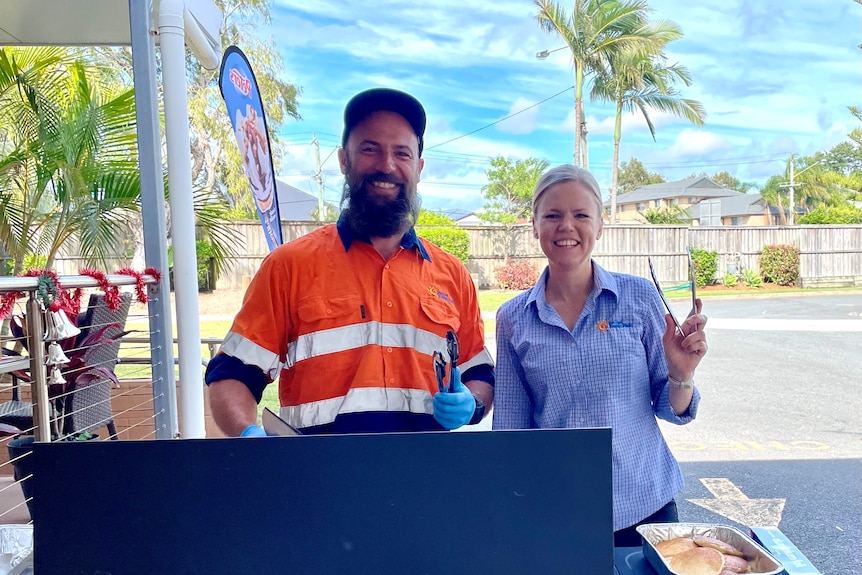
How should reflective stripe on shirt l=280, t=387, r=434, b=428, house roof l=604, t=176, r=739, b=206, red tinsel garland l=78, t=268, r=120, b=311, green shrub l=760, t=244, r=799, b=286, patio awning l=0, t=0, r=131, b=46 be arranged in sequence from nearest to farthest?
reflective stripe on shirt l=280, t=387, r=434, b=428 → red tinsel garland l=78, t=268, r=120, b=311 → patio awning l=0, t=0, r=131, b=46 → green shrub l=760, t=244, r=799, b=286 → house roof l=604, t=176, r=739, b=206

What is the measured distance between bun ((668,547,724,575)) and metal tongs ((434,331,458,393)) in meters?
0.64

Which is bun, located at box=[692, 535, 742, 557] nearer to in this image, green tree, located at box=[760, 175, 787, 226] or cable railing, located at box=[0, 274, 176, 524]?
cable railing, located at box=[0, 274, 176, 524]

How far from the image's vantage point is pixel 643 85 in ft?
48.2

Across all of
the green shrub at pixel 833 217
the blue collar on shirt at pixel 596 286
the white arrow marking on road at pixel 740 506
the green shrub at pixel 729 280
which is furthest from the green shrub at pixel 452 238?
the green shrub at pixel 833 217

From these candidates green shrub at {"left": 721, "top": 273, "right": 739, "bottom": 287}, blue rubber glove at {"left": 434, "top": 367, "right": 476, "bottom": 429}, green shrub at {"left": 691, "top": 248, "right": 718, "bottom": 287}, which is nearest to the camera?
blue rubber glove at {"left": 434, "top": 367, "right": 476, "bottom": 429}

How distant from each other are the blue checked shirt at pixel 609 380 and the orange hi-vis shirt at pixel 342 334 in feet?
0.76

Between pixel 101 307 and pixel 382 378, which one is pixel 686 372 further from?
pixel 101 307

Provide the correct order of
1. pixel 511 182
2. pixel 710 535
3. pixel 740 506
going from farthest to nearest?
pixel 511 182
pixel 740 506
pixel 710 535

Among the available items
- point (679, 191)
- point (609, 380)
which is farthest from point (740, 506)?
point (679, 191)

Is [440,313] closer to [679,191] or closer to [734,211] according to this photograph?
[734,211]

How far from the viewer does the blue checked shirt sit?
1.56m

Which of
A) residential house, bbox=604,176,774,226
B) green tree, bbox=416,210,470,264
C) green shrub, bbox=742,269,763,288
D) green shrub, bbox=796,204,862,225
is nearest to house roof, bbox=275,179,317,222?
green tree, bbox=416,210,470,264

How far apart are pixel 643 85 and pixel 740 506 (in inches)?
522

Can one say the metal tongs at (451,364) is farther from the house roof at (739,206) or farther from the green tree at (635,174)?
the green tree at (635,174)
